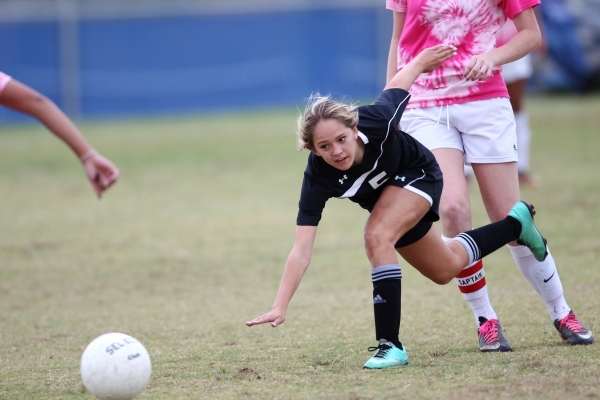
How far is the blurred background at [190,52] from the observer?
21.9 metres

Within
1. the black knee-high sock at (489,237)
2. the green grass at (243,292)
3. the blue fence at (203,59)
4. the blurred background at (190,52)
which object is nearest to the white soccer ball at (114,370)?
the green grass at (243,292)

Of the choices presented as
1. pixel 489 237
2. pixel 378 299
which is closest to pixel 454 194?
pixel 489 237

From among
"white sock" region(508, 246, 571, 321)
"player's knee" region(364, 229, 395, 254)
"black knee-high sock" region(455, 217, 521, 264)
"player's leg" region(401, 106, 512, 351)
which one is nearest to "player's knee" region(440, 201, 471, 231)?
"player's leg" region(401, 106, 512, 351)

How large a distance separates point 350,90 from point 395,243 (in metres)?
19.3

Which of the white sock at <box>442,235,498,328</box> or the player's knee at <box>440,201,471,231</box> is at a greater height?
the player's knee at <box>440,201,471,231</box>

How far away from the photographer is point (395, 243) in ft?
13.6

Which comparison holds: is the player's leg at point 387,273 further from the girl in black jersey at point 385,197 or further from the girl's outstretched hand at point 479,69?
the girl's outstretched hand at point 479,69

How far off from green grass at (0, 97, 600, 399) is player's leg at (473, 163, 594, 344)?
0.41 feet

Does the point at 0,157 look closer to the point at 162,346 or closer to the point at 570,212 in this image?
the point at 570,212

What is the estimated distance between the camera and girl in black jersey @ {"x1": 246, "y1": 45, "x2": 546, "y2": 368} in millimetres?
3998

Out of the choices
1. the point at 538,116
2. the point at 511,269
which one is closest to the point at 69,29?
the point at 538,116

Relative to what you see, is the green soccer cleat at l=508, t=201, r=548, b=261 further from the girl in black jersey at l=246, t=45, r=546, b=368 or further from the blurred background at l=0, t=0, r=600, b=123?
the blurred background at l=0, t=0, r=600, b=123

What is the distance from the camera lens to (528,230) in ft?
14.4

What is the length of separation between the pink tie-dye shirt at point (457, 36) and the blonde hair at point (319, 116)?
76 centimetres
